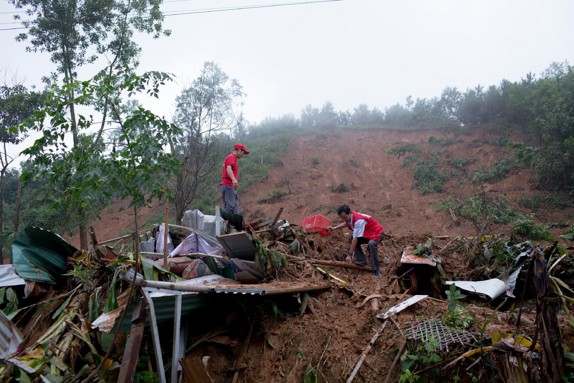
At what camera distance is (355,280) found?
5.45m

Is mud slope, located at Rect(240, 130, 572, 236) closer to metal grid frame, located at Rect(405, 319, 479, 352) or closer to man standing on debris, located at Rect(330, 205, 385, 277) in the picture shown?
man standing on debris, located at Rect(330, 205, 385, 277)

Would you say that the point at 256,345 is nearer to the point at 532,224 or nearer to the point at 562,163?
the point at 532,224

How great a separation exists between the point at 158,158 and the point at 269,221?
2.92 metres

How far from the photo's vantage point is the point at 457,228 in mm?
11891

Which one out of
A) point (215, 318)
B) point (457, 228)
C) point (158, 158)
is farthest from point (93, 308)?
point (457, 228)

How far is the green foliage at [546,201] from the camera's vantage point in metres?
12.8

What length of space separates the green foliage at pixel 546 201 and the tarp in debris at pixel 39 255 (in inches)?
553

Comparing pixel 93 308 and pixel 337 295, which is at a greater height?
pixel 93 308

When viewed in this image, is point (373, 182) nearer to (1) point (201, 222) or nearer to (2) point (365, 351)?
(1) point (201, 222)

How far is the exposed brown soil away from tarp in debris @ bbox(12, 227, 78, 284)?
87.7 inches

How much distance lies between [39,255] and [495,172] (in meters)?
16.9

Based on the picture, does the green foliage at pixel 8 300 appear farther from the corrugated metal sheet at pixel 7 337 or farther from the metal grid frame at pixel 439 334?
the metal grid frame at pixel 439 334

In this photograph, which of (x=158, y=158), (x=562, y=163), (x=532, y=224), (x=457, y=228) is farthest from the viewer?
(x=562, y=163)

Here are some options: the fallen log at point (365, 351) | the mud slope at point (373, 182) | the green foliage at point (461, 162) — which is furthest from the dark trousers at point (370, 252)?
the green foliage at point (461, 162)
